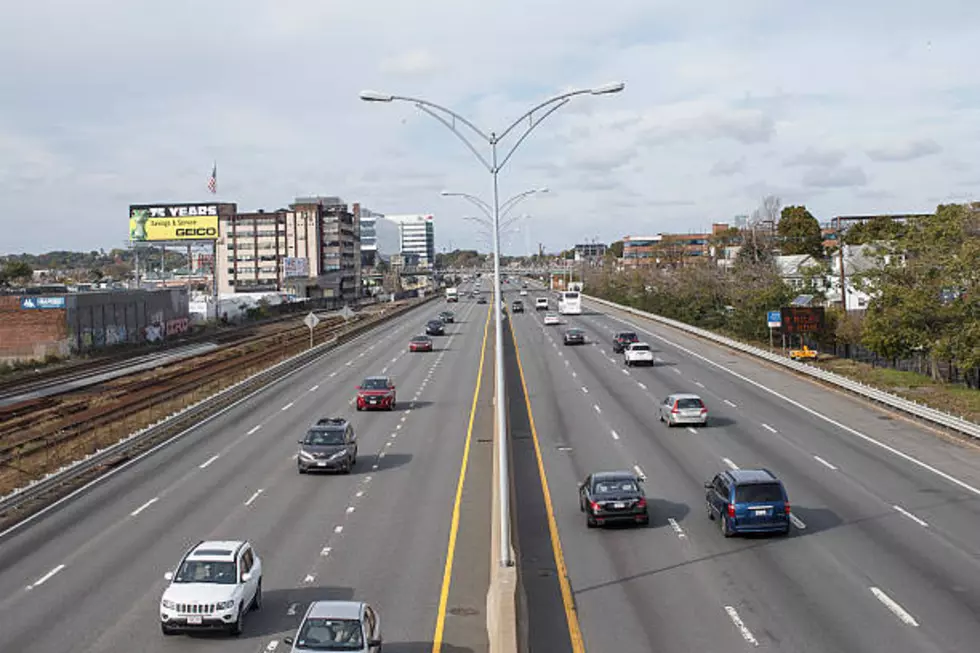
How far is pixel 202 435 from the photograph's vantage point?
1666 inches

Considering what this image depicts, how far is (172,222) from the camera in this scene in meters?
138

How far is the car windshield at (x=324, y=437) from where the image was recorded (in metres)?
34.2

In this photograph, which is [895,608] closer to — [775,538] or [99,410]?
[775,538]

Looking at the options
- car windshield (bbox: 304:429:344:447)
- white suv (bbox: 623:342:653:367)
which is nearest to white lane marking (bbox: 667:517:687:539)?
car windshield (bbox: 304:429:344:447)

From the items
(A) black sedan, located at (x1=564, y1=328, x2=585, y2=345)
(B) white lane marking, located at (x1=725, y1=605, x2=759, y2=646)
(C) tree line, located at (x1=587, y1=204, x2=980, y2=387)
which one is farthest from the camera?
(A) black sedan, located at (x1=564, y1=328, x2=585, y2=345)

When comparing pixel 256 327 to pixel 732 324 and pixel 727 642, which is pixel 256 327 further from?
pixel 727 642

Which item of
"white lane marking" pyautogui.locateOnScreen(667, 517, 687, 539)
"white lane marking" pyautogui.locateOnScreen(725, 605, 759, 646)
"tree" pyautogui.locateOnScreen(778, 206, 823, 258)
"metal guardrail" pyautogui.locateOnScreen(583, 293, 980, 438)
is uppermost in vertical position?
"tree" pyautogui.locateOnScreen(778, 206, 823, 258)

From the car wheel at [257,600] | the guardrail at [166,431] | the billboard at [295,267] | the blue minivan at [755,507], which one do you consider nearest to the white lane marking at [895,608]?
the blue minivan at [755,507]

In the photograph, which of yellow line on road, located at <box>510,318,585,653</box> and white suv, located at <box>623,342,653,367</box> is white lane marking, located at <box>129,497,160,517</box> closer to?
yellow line on road, located at <box>510,318,585,653</box>

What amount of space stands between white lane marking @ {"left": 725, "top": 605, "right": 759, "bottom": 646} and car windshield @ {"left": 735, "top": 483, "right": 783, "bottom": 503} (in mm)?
5647

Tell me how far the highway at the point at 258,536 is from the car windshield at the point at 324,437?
3.63ft

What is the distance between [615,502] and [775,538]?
381 centimetres

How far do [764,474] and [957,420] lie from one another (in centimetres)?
1751

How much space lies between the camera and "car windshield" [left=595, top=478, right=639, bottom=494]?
26.0 m
